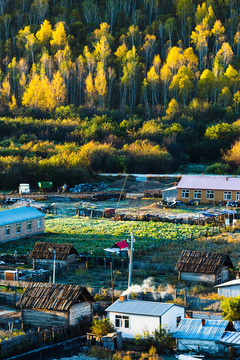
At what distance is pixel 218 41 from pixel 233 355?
97.4 metres

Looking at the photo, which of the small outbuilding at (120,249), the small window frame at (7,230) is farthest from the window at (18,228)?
the small outbuilding at (120,249)

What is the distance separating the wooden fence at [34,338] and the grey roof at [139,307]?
5.21 feet

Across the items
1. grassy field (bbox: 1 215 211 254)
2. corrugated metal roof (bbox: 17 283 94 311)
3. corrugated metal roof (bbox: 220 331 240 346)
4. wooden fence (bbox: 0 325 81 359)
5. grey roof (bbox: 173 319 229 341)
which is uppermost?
corrugated metal roof (bbox: 17 283 94 311)

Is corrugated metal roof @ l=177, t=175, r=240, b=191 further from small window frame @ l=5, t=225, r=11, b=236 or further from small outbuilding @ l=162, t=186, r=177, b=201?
small window frame @ l=5, t=225, r=11, b=236

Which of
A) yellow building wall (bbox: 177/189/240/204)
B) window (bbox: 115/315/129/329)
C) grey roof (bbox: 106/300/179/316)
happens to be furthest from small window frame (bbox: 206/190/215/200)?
window (bbox: 115/315/129/329)

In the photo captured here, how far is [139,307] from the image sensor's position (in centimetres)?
2403

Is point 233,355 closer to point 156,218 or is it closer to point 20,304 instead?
point 20,304

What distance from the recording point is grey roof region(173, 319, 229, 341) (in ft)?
72.2

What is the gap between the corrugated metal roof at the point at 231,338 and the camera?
70.8 feet

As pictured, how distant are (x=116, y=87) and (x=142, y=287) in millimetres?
82367

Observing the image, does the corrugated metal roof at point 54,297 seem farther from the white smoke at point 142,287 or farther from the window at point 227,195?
the window at point 227,195

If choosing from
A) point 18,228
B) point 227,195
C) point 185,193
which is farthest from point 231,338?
point 185,193

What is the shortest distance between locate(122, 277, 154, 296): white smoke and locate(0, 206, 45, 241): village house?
1315 centimetres

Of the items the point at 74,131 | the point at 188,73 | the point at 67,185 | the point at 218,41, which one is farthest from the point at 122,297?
the point at 218,41
